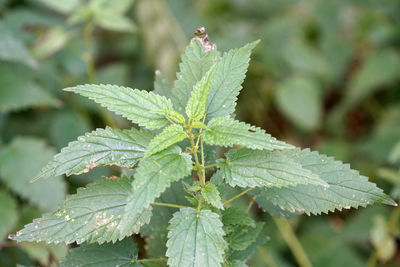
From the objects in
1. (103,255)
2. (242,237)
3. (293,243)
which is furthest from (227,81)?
(293,243)

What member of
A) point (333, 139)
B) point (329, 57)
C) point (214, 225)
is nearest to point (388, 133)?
point (333, 139)

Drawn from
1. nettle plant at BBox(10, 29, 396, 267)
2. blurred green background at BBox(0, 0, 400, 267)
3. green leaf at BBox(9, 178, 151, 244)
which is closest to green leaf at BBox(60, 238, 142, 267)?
nettle plant at BBox(10, 29, 396, 267)

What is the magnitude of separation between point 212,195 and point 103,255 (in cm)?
45

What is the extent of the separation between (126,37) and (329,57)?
1.99 metres

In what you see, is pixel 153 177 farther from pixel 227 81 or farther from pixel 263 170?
pixel 227 81

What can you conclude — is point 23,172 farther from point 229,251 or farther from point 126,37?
point 126,37

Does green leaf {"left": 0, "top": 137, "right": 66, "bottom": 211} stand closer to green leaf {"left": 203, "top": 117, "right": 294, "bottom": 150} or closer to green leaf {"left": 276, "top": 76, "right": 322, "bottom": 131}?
green leaf {"left": 203, "top": 117, "right": 294, "bottom": 150}

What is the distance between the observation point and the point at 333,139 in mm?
3869

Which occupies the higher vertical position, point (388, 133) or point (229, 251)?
point (388, 133)

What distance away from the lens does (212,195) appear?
127 cm

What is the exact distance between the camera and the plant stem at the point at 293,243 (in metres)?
2.90

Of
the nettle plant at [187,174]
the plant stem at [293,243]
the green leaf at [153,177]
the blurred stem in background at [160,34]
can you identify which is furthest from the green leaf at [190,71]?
the blurred stem in background at [160,34]

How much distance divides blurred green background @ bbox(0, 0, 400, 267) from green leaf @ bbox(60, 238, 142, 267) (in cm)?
82

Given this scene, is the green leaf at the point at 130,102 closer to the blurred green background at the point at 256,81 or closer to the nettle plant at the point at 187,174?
the nettle plant at the point at 187,174
